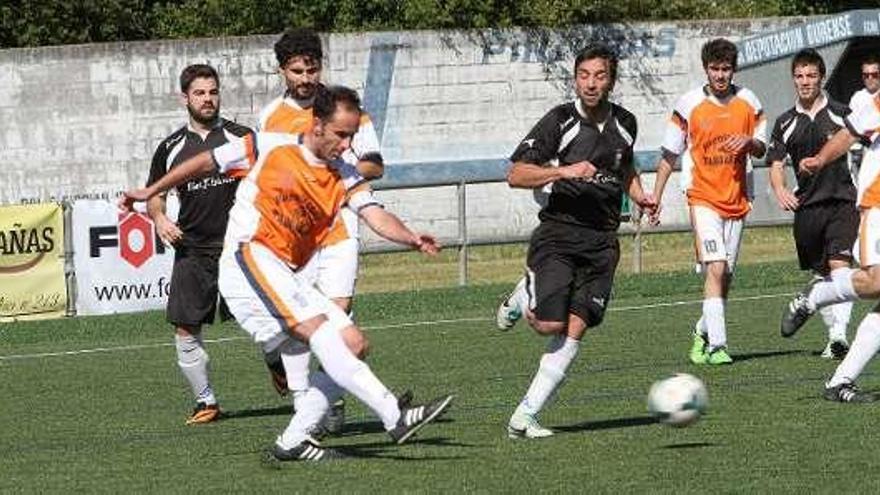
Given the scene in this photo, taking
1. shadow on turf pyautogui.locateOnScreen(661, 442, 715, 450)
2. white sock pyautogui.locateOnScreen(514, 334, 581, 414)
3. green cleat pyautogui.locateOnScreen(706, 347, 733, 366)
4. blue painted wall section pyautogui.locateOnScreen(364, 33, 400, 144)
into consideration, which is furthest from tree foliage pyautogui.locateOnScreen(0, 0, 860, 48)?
shadow on turf pyautogui.locateOnScreen(661, 442, 715, 450)

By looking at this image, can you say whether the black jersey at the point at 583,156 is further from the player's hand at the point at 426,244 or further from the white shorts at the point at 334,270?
the player's hand at the point at 426,244

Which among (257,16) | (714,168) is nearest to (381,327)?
(714,168)

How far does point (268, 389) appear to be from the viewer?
14945 mm

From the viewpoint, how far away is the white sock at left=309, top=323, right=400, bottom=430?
10328mm

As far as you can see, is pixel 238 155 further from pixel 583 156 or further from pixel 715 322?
pixel 715 322

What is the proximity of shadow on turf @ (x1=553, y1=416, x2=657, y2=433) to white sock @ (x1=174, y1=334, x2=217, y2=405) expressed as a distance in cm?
235

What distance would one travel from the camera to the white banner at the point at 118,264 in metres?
22.8

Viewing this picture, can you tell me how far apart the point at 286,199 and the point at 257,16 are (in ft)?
81.7

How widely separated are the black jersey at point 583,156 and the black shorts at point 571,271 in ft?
0.27

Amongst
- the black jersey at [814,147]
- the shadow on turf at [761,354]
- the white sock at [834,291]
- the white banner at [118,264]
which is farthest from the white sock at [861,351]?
the white banner at [118,264]

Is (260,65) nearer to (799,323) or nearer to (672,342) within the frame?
(672,342)

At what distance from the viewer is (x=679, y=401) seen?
10969 millimetres

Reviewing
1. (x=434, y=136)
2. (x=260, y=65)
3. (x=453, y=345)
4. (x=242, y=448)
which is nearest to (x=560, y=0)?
(x=434, y=136)

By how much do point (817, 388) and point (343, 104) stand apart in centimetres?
425
